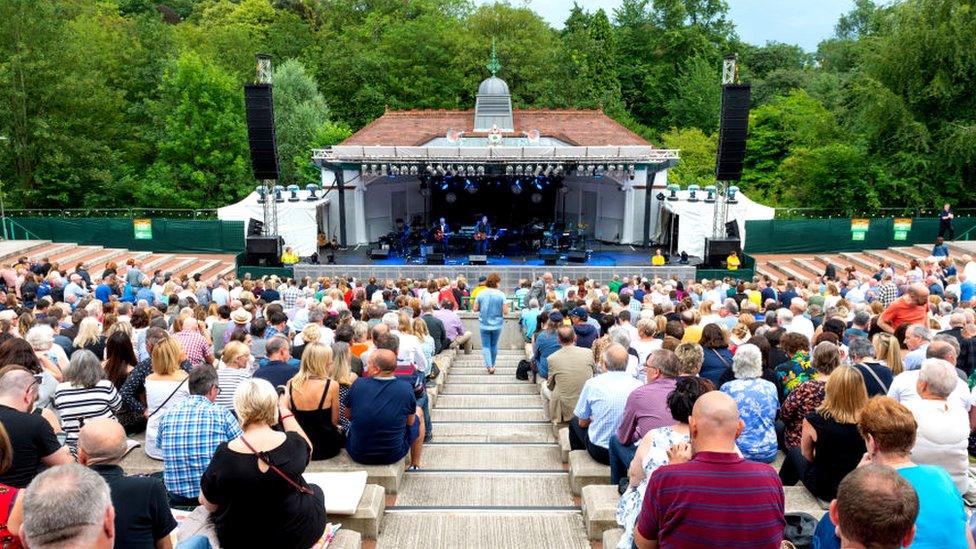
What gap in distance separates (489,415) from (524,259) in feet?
43.3

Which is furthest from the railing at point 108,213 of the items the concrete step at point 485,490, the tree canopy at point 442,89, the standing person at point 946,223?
the standing person at point 946,223

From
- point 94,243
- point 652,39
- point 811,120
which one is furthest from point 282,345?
point 652,39

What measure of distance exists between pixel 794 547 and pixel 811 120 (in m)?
30.7

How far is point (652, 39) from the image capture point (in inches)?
1564

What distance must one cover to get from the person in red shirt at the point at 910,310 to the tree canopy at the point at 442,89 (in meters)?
18.9

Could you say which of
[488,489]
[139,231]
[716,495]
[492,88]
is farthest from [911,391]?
[139,231]

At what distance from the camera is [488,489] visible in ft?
14.9

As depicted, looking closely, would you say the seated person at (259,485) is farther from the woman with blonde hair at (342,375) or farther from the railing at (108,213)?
the railing at (108,213)

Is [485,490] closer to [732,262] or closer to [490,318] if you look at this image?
[490,318]

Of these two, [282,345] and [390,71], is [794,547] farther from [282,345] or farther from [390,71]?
[390,71]

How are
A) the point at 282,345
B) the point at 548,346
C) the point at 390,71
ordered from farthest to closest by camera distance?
the point at 390,71 → the point at 548,346 → the point at 282,345

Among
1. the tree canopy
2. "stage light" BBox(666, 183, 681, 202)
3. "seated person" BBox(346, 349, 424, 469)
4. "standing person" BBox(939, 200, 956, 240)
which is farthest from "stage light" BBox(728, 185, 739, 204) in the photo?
"seated person" BBox(346, 349, 424, 469)

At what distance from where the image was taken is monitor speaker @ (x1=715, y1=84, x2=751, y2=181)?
15977 mm

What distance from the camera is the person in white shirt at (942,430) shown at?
11.7 ft
